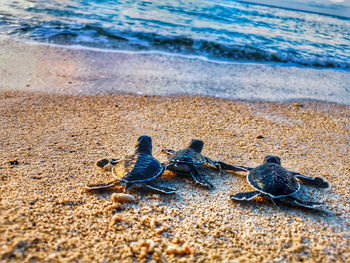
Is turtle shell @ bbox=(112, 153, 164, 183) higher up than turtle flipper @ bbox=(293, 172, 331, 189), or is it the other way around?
turtle shell @ bbox=(112, 153, 164, 183)

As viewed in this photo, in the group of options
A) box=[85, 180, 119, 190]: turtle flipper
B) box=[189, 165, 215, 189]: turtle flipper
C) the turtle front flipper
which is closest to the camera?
the turtle front flipper

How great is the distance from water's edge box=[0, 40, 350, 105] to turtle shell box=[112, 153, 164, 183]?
264 centimetres

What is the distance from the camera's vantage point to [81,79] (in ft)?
17.4

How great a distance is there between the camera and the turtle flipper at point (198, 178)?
8.28ft

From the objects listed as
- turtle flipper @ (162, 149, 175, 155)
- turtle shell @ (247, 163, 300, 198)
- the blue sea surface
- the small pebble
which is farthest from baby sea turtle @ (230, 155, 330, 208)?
the blue sea surface

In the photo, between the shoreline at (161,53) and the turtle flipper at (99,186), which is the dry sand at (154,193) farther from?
the shoreline at (161,53)

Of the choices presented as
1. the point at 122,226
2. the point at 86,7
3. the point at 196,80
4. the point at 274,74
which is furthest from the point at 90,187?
the point at 86,7

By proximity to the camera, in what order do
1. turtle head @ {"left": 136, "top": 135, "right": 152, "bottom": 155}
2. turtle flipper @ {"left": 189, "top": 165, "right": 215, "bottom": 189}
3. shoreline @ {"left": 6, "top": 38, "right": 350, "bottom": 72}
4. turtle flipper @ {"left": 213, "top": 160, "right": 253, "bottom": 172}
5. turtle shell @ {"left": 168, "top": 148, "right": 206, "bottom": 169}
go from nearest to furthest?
turtle flipper @ {"left": 189, "top": 165, "right": 215, "bottom": 189} → turtle shell @ {"left": 168, "top": 148, "right": 206, "bottom": 169} → turtle flipper @ {"left": 213, "top": 160, "right": 253, "bottom": 172} → turtle head @ {"left": 136, "top": 135, "right": 152, "bottom": 155} → shoreline @ {"left": 6, "top": 38, "right": 350, "bottom": 72}

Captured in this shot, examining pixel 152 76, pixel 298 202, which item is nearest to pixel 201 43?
pixel 152 76

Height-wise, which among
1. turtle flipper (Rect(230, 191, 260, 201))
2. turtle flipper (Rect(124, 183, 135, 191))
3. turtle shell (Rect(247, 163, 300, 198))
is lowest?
turtle flipper (Rect(124, 183, 135, 191))

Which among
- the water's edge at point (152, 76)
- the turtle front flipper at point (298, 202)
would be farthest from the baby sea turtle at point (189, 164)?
the water's edge at point (152, 76)

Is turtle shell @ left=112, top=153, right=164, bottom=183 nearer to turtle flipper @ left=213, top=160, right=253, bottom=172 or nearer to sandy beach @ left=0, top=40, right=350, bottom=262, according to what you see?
sandy beach @ left=0, top=40, right=350, bottom=262

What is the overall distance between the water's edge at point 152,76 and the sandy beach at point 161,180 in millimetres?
261

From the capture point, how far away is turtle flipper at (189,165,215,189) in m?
2.52
